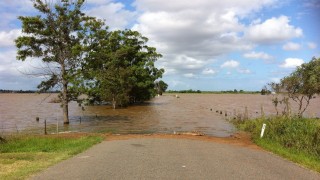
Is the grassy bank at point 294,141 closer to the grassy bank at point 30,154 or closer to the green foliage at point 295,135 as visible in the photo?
the green foliage at point 295,135

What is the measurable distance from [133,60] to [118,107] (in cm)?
942

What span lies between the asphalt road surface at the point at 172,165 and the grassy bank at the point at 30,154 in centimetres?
48

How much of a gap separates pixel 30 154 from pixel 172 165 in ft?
18.6

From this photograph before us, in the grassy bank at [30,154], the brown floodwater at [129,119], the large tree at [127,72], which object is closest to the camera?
the grassy bank at [30,154]

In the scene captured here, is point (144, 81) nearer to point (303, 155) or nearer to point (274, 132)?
point (274, 132)

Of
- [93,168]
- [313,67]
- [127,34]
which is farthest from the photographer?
[127,34]

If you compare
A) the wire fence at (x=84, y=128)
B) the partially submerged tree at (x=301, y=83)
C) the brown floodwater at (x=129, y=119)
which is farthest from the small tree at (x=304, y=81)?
the brown floodwater at (x=129, y=119)

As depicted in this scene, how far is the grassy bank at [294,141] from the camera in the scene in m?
13.8

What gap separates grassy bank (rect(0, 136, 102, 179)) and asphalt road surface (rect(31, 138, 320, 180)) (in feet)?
1.59

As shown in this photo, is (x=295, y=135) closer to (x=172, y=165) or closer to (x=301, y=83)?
(x=172, y=165)

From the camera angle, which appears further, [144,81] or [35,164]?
[144,81]

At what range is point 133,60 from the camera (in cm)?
6612

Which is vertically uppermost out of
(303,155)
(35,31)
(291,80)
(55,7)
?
(55,7)

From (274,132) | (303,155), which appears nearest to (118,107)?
(274,132)
